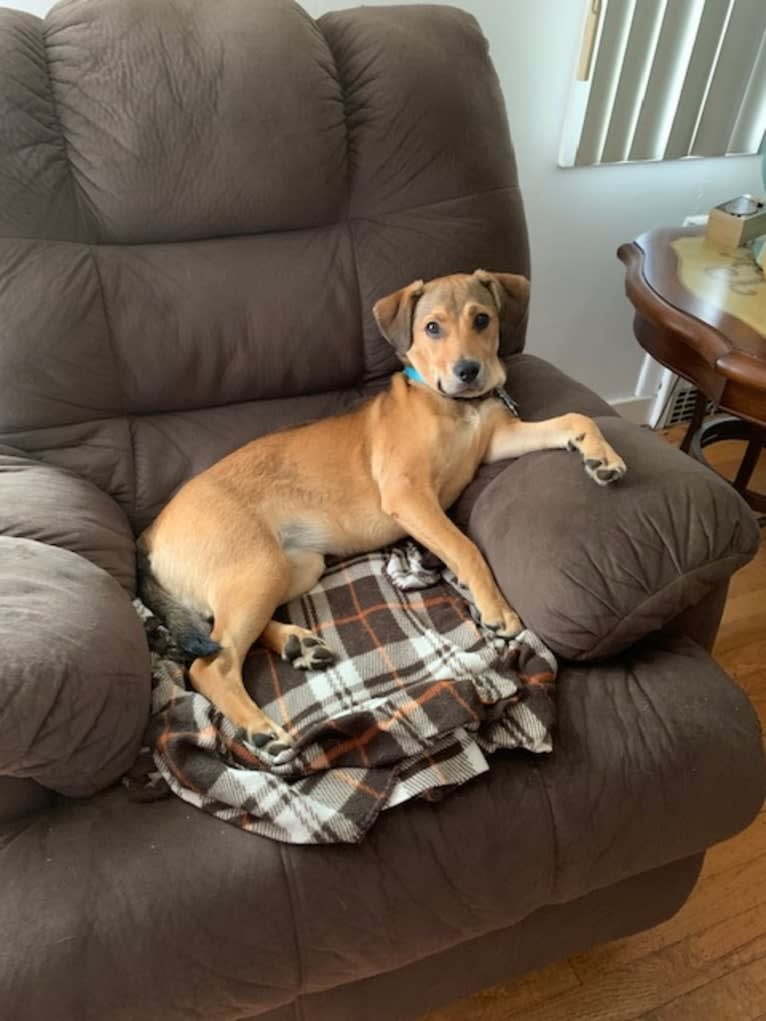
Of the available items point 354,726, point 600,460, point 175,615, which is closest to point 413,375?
point 600,460

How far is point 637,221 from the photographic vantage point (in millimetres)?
2666

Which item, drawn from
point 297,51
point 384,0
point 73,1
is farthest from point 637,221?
point 73,1

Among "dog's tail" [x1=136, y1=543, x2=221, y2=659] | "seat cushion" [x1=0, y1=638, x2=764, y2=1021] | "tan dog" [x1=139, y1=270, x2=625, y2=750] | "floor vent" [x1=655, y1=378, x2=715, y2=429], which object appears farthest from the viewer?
"floor vent" [x1=655, y1=378, x2=715, y2=429]

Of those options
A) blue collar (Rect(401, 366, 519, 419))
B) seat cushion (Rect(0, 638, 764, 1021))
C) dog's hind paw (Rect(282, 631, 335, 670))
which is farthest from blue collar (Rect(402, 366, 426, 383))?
seat cushion (Rect(0, 638, 764, 1021))

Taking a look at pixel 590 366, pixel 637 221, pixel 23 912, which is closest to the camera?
pixel 23 912

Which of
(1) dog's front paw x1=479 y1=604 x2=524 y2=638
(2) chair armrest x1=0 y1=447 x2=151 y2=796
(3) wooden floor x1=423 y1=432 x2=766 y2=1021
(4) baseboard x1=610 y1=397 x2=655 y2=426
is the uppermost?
(2) chair armrest x1=0 y1=447 x2=151 y2=796

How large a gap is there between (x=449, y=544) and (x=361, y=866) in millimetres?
653

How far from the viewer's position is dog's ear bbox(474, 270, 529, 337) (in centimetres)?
180

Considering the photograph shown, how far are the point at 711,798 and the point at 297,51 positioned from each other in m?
1.68

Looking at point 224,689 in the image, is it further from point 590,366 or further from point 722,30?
point 722,30

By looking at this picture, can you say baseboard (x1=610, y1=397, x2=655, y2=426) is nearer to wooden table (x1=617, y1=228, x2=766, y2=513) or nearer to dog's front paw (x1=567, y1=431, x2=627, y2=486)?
wooden table (x1=617, y1=228, x2=766, y2=513)

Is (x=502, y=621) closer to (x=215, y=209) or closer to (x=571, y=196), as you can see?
(x=215, y=209)

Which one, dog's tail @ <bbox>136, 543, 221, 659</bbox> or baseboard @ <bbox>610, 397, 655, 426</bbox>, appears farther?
baseboard @ <bbox>610, 397, 655, 426</bbox>

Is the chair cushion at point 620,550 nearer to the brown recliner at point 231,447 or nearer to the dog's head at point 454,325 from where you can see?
the brown recliner at point 231,447
